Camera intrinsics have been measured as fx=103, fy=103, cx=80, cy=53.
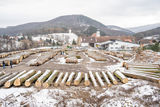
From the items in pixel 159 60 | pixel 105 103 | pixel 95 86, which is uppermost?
pixel 159 60

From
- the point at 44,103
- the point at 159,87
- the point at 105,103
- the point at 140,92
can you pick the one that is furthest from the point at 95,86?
the point at 159,87

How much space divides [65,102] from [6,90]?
3.78 metres

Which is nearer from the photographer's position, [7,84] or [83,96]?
[83,96]

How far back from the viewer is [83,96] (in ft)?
18.8

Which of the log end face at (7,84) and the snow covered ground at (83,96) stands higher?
the log end face at (7,84)

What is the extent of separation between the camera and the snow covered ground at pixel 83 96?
5.23 meters

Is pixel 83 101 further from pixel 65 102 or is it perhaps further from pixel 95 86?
pixel 95 86

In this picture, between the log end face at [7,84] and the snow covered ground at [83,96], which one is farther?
the log end face at [7,84]

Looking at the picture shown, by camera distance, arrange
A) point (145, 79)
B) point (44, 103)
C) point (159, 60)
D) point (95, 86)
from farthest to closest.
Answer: point (159, 60) < point (145, 79) < point (95, 86) < point (44, 103)

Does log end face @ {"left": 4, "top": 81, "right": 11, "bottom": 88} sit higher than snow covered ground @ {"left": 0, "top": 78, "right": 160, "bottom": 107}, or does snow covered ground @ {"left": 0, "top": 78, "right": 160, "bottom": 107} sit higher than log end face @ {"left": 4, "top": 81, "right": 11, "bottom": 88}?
log end face @ {"left": 4, "top": 81, "right": 11, "bottom": 88}

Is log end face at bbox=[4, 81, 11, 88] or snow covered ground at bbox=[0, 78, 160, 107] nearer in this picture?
snow covered ground at bbox=[0, 78, 160, 107]

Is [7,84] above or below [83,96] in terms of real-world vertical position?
above

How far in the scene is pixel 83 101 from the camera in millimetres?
5414

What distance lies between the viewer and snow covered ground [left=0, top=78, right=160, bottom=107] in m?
5.23
